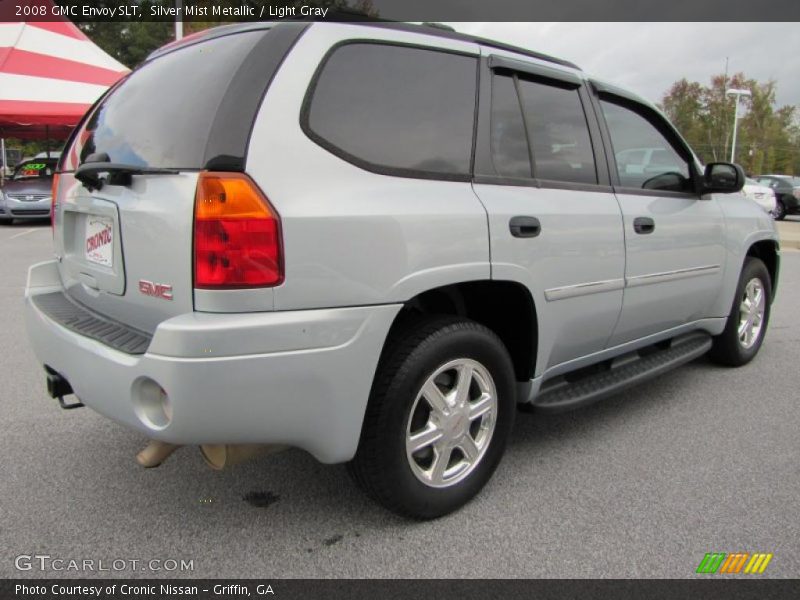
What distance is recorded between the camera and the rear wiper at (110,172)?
6.72 ft

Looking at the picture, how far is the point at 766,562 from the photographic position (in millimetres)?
2186

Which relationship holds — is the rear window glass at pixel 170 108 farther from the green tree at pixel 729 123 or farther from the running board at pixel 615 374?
the green tree at pixel 729 123

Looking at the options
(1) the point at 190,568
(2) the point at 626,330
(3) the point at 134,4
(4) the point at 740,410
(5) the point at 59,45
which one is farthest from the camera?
(3) the point at 134,4

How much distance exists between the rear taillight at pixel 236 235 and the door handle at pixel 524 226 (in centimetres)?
99

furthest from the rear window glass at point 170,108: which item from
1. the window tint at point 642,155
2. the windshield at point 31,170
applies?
the windshield at point 31,170

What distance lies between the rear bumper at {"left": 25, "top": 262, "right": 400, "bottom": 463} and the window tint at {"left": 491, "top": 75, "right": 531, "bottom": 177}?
35.1 inches

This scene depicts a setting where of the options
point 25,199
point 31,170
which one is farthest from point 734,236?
point 31,170

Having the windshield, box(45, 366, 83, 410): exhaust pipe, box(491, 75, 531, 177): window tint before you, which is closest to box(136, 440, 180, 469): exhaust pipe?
box(45, 366, 83, 410): exhaust pipe

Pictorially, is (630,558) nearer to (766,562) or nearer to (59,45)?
(766,562)

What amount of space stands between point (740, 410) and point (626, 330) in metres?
1.00

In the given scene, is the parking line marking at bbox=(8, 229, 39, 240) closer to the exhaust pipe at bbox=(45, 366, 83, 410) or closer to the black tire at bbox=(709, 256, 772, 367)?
the exhaust pipe at bbox=(45, 366, 83, 410)

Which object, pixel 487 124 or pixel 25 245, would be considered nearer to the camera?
pixel 487 124

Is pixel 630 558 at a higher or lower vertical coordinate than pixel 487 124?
lower
